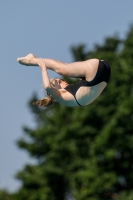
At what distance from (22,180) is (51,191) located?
227cm

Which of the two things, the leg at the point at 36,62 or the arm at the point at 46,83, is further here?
the leg at the point at 36,62

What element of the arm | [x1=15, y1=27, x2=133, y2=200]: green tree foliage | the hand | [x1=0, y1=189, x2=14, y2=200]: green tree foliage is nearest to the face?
the arm

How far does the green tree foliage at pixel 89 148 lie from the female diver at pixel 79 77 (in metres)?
24.4

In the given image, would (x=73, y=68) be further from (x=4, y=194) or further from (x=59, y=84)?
(x=4, y=194)

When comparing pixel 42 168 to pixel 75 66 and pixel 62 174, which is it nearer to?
pixel 62 174

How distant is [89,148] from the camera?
38.2 metres

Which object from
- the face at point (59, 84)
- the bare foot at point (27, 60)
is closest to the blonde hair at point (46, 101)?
the face at point (59, 84)

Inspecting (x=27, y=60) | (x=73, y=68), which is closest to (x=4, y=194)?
(x=27, y=60)

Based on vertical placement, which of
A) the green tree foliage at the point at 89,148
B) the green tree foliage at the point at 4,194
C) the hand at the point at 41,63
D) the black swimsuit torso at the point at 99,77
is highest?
the green tree foliage at the point at 4,194

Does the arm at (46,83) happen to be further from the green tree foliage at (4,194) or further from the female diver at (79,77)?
the green tree foliage at (4,194)

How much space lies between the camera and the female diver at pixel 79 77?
1081 cm

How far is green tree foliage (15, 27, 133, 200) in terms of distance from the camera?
1426 inches

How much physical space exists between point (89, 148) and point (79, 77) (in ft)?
90.0

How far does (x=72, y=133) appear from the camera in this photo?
38906 millimetres
